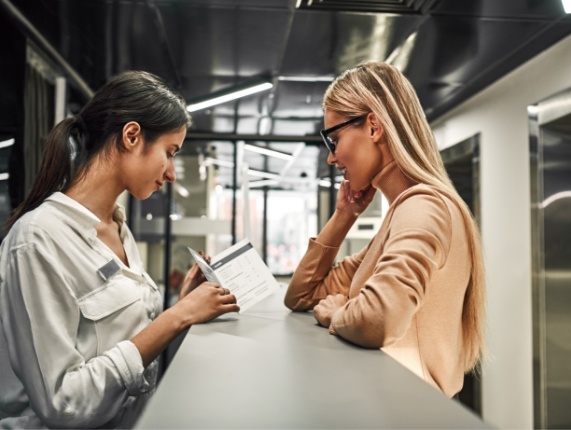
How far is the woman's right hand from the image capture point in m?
1.26

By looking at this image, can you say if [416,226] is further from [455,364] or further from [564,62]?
[564,62]

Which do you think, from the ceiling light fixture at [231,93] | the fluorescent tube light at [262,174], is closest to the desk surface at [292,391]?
the ceiling light fixture at [231,93]

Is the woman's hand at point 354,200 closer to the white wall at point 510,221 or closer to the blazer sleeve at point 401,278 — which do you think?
the blazer sleeve at point 401,278

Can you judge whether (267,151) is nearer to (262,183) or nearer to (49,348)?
(262,183)

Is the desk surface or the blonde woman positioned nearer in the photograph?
the desk surface

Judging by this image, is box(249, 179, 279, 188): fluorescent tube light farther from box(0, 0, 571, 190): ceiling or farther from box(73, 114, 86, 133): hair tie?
box(73, 114, 86, 133): hair tie

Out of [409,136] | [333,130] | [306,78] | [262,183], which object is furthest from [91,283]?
[262,183]

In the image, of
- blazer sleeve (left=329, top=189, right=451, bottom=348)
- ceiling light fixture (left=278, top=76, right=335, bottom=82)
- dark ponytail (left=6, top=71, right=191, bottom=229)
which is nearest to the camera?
blazer sleeve (left=329, top=189, right=451, bottom=348)

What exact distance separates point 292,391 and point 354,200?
0.94 metres

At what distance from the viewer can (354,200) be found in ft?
5.04

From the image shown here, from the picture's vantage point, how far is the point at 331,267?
161 centimetres

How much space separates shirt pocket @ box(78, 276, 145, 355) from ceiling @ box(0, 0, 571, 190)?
1.71 metres

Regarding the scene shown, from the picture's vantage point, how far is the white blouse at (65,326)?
1.06 meters

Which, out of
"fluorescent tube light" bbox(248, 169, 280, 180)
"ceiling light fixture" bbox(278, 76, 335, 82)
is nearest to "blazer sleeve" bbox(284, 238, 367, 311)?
"ceiling light fixture" bbox(278, 76, 335, 82)
